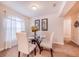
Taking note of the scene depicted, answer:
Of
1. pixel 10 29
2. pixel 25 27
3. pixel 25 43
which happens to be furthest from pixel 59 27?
pixel 25 43

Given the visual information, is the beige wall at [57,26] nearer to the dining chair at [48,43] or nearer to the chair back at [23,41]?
the dining chair at [48,43]

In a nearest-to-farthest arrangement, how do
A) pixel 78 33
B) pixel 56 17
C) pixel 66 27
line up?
pixel 78 33, pixel 56 17, pixel 66 27

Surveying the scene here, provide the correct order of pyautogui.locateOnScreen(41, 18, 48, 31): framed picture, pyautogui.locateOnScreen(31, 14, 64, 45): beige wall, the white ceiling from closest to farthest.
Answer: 1. the white ceiling
2. pyautogui.locateOnScreen(31, 14, 64, 45): beige wall
3. pyautogui.locateOnScreen(41, 18, 48, 31): framed picture

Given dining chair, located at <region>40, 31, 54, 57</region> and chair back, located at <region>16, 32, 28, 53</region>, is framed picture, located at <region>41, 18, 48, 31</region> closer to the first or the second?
dining chair, located at <region>40, 31, 54, 57</region>

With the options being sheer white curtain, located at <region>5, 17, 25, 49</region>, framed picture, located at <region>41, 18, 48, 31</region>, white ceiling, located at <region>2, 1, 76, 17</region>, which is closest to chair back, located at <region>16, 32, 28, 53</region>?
white ceiling, located at <region>2, 1, 76, 17</region>

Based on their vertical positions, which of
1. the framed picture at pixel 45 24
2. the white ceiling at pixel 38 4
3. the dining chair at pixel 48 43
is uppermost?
the white ceiling at pixel 38 4

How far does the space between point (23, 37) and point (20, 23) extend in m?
3.56

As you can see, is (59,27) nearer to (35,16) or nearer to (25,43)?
(35,16)

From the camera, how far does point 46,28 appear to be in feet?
21.1

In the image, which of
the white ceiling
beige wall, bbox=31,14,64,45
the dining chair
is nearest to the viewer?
the white ceiling

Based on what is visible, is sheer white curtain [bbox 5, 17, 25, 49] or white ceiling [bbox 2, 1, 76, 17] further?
sheer white curtain [bbox 5, 17, 25, 49]

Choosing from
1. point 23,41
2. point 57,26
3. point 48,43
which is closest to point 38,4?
point 48,43

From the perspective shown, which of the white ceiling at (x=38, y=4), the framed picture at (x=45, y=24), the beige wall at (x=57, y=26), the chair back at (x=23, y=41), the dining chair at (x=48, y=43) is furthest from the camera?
the framed picture at (x=45, y=24)

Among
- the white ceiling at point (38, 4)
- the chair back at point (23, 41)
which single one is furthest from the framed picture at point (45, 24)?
the chair back at point (23, 41)
